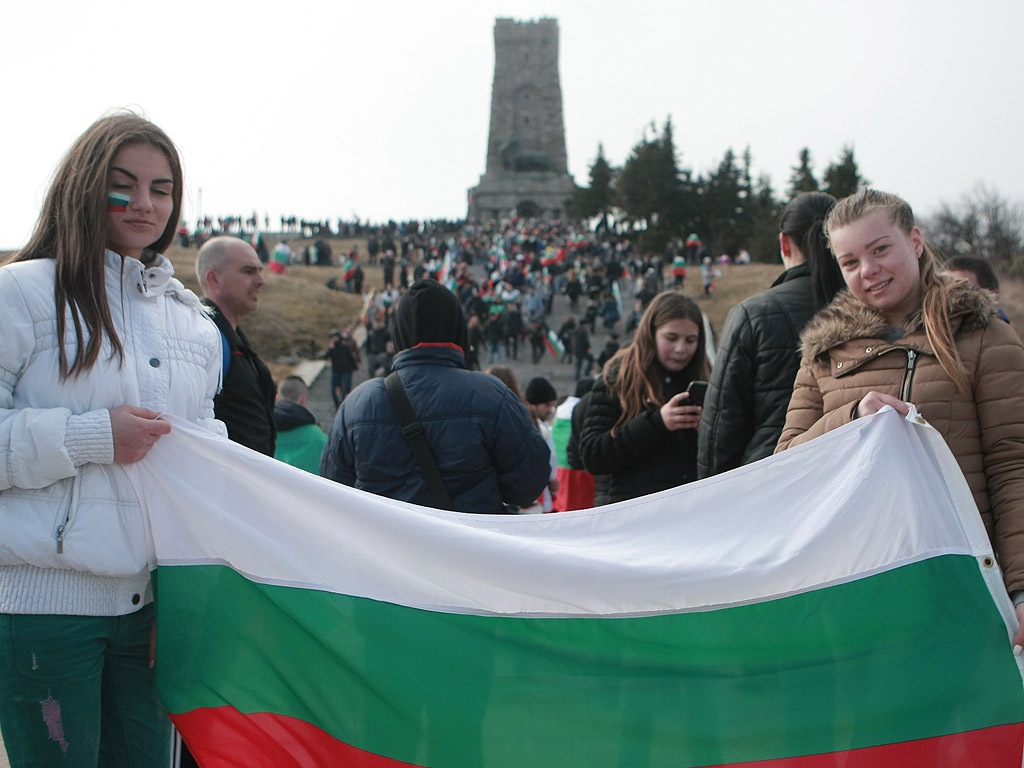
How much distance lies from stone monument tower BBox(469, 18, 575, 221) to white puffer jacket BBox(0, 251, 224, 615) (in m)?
72.9

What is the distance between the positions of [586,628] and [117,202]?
1500 millimetres

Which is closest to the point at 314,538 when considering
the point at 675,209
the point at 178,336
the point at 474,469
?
the point at 178,336

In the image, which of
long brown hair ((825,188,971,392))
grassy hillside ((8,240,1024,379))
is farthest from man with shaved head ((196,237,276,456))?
grassy hillside ((8,240,1024,379))

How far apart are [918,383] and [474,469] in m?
1.39

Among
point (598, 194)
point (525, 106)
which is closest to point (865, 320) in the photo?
point (598, 194)

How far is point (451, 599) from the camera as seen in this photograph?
2.56 meters

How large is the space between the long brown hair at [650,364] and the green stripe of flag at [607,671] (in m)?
1.76

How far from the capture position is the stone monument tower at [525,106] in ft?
246

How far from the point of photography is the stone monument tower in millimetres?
74875

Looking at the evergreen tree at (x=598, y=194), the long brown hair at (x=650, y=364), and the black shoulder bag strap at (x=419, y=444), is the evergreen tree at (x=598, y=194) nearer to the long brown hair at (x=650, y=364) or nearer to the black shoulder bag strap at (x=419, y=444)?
the long brown hair at (x=650, y=364)

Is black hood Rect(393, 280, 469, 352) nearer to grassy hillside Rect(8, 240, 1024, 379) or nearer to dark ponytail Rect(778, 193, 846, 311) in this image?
dark ponytail Rect(778, 193, 846, 311)

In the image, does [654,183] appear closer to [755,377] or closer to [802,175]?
[802,175]

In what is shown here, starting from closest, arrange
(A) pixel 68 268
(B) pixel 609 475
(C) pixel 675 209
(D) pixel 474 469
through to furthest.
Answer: (A) pixel 68 268
(D) pixel 474 469
(B) pixel 609 475
(C) pixel 675 209

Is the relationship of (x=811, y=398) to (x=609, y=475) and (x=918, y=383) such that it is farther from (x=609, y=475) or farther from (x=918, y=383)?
(x=609, y=475)
